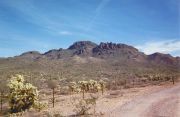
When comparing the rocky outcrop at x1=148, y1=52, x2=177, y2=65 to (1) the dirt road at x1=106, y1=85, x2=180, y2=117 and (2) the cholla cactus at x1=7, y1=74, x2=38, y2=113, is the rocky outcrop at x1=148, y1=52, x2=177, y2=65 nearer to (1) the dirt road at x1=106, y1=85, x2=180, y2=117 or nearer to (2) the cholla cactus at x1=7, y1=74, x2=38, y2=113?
(1) the dirt road at x1=106, y1=85, x2=180, y2=117

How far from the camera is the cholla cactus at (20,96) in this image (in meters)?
24.2

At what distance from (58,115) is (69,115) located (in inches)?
30.5

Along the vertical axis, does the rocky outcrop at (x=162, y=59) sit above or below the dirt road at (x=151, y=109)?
above

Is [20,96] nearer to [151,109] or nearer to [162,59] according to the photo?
[151,109]

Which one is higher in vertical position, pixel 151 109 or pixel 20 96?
pixel 20 96

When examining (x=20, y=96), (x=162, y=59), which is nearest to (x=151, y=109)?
(x=20, y=96)

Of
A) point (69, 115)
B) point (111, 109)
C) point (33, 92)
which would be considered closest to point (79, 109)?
point (69, 115)

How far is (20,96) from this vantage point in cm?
2420

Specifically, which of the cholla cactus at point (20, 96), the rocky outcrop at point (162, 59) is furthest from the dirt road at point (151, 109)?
the rocky outcrop at point (162, 59)

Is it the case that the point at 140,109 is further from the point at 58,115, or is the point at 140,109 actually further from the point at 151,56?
the point at 151,56

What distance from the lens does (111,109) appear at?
20906 mm

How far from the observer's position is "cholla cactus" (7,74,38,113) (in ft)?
79.4

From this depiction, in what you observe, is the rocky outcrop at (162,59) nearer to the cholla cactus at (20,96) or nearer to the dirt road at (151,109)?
the dirt road at (151,109)

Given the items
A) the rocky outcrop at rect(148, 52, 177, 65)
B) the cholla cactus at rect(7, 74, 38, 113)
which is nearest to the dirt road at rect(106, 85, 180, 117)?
the cholla cactus at rect(7, 74, 38, 113)
